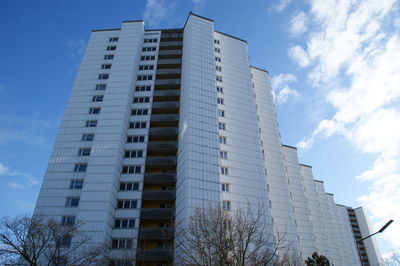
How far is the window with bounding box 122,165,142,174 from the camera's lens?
53062 mm

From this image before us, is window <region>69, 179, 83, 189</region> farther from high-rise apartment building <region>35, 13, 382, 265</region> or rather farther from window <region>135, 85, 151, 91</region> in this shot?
window <region>135, 85, 151, 91</region>

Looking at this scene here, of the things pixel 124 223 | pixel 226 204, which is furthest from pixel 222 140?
pixel 124 223

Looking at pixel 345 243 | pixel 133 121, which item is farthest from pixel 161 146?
pixel 345 243

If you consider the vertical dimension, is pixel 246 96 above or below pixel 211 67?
below

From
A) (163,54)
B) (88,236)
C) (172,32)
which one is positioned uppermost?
(172,32)

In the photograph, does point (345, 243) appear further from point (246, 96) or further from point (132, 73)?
point (132, 73)

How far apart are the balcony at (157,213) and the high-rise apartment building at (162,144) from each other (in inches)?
6.0

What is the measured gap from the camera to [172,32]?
7375 centimetres

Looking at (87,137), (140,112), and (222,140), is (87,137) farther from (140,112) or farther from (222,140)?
(222,140)

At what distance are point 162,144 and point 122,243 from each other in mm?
17194

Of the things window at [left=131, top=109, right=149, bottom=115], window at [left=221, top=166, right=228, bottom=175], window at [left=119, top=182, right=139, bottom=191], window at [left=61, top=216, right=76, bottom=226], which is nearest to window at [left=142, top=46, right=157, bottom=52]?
window at [left=131, top=109, right=149, bottom=115]

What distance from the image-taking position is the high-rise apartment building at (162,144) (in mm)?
46188

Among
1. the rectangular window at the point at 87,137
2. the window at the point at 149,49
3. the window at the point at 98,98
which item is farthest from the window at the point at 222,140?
the window at the point at 149,49

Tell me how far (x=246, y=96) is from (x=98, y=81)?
28176 mm
